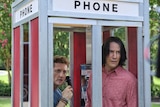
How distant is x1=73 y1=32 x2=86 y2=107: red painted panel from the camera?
4547mm

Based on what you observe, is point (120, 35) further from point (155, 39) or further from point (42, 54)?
point (155, 39)

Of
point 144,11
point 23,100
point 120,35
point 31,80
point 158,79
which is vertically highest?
point 144,11

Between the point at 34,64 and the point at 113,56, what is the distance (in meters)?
0.89

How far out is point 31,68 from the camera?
317 cm

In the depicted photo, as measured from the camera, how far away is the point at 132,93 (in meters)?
3.30

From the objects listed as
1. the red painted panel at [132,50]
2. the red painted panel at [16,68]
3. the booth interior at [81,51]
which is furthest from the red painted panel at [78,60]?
the red painted panel at [132,50]

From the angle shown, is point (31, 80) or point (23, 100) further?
point (23, 100)

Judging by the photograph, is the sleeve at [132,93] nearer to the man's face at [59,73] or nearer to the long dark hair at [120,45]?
the long dark hair at [120,45]

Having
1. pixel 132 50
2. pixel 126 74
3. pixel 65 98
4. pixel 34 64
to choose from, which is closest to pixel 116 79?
pixel 126 74

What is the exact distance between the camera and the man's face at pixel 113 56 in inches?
133

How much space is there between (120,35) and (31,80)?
109 centimetres

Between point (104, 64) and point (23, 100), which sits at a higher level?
point (104, 64)

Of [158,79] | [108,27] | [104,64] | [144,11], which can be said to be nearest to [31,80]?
[104,64]

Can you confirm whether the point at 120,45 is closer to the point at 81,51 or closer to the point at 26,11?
the point at 26,11
